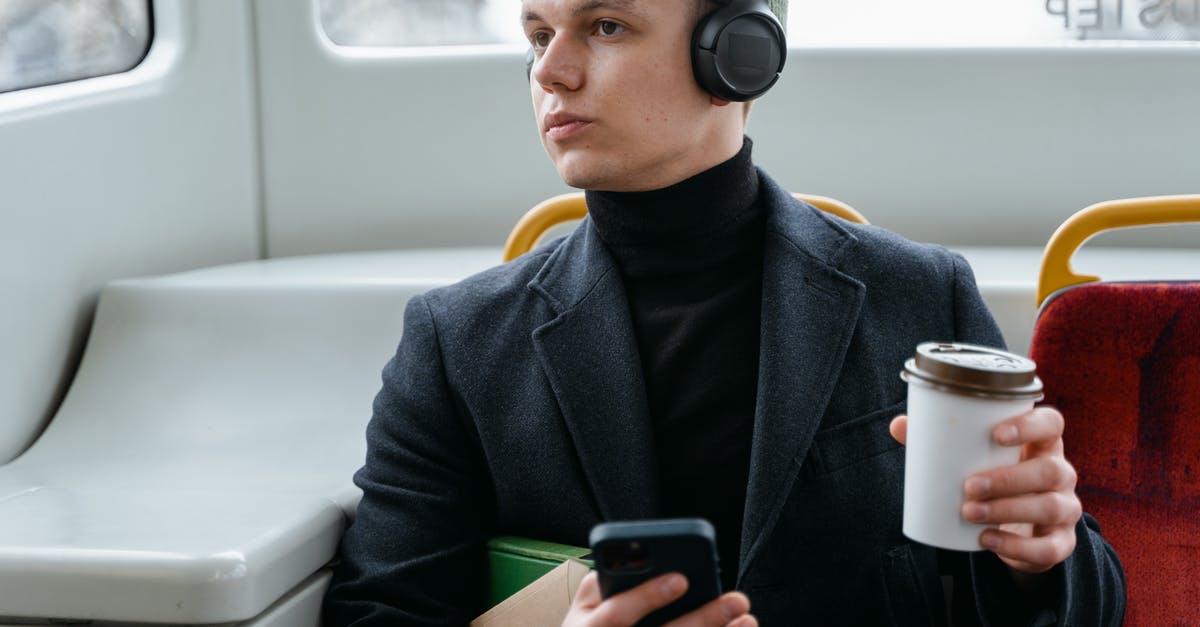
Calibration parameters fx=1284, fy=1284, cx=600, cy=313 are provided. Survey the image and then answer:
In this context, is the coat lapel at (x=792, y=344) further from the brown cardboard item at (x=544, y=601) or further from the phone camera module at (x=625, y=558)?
the phone camera module at (x=625, y=558)

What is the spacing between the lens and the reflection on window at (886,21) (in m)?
2.55

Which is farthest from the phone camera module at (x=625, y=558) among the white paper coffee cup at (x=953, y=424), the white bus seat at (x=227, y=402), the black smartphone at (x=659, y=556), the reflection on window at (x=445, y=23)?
the reflection on window at (x=445, y=23)

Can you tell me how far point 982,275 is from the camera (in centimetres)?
207

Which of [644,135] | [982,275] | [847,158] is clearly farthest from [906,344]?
[847,158]

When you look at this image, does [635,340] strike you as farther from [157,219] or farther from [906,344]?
[157,219]

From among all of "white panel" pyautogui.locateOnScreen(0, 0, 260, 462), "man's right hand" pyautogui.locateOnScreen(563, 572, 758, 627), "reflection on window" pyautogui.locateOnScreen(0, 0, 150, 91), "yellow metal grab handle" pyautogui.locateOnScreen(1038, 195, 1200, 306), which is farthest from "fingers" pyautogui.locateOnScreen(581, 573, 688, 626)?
"reflection on window" pyautogui.locateOnScreen(0, 0, 150, 91)

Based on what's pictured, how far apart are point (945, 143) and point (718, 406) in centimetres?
129

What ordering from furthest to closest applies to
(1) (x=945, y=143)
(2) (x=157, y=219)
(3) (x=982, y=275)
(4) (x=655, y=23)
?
(1) (x=945, y=143) → (2) (x=157, y=219) → (3) (x=982, y=275) → (4) (x=655, y=23)

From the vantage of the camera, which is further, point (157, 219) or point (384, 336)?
point (157, 219)

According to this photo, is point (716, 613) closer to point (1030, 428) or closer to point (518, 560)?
point (1030, 428)

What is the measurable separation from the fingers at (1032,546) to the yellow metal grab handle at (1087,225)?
605 mm

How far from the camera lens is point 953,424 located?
38.5 inches

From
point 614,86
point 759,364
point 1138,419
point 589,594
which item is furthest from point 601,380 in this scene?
point 1138,419

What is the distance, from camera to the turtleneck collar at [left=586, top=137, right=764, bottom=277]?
1.45m
